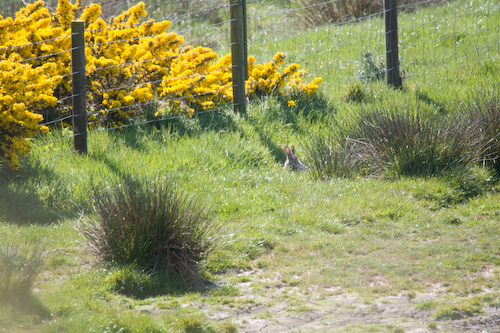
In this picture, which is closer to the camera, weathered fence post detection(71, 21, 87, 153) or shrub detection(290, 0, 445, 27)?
weathered fence post detection(71, 21, 87, 153)

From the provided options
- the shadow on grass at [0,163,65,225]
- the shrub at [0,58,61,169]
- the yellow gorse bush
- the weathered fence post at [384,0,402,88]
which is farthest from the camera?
the weathered fence post at [384,0,402,88]

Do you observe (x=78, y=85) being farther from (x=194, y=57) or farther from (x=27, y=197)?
(x=194, y=57)

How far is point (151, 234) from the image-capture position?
4.22 metres

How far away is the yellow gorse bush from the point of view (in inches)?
272

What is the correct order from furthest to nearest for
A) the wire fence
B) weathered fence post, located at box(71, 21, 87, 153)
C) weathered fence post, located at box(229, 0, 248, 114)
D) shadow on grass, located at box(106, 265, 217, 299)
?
weathered fence post, located at box(229, 0, 248, 114), the wire fence, weathered fence post, located at box(71, 21, 87, 153), shadow on grass, located at box(106, 265, 217, 299)

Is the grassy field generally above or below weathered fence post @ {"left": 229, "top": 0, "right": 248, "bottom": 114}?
below

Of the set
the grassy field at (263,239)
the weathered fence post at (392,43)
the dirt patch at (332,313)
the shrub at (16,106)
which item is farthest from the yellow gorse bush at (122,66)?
the dirt patch at (332,313)

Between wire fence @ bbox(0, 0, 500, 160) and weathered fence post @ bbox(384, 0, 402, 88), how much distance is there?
8cm

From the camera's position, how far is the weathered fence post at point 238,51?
7.78 m

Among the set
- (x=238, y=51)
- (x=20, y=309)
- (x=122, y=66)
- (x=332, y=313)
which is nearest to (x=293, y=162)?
(x=238, y=51)

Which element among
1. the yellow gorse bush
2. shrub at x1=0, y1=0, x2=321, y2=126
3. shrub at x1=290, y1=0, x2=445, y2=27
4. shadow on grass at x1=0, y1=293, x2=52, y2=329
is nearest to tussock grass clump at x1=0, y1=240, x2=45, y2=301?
shadow on grass at x1=0, y1=293, x2=52, y2=329

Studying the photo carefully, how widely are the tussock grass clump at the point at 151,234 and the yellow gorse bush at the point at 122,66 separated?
2261 millimetres

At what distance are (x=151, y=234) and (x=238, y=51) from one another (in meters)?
4.21

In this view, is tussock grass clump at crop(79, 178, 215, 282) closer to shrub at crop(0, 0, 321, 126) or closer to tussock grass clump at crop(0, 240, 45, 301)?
tussock grass clump at crop(0, 240, 45, 301)
